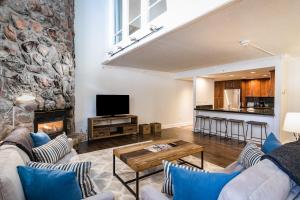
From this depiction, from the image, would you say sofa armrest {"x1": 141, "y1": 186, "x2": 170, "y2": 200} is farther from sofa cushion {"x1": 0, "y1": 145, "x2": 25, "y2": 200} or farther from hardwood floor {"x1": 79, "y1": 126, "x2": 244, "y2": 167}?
hardwood floor {"x1": 79, "y1": 126, "x2": 244, "y2": 167}

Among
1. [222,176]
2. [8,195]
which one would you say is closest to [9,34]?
[8,195]

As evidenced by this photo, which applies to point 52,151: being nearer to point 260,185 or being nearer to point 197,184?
point 197,184

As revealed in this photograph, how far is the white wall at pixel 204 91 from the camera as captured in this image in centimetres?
664

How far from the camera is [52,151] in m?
2.09

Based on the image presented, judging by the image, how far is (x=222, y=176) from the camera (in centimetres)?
106

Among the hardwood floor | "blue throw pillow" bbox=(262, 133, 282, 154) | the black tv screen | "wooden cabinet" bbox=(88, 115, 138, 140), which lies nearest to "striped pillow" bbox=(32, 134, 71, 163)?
the hardwood floor

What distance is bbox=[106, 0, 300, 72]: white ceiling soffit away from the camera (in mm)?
2154

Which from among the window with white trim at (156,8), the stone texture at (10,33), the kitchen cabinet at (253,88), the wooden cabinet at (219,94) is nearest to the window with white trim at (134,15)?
the window with white trim at (156,8)

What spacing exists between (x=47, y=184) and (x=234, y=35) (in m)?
3.34

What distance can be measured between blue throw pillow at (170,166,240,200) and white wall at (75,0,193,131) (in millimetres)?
4575

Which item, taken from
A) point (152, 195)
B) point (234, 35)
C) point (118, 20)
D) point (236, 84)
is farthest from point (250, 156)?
point (236, 84)

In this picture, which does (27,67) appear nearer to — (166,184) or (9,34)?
(9,34)

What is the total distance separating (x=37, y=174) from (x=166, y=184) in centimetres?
97

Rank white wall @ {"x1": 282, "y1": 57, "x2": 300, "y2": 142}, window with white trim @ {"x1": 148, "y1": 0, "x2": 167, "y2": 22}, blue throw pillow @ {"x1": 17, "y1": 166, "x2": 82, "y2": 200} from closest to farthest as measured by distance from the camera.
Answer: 1. blue throw pillow @ {"x1": 17, "y1": 166, "x2": 82, "y2": 200}
2. window with white trim @ {"x1": 148, "y1": 0, "x2": 167, "y2": 22}
3. white wall @ {"x1": 282, "y1": 57, "x2": 300, "y2": 142}
